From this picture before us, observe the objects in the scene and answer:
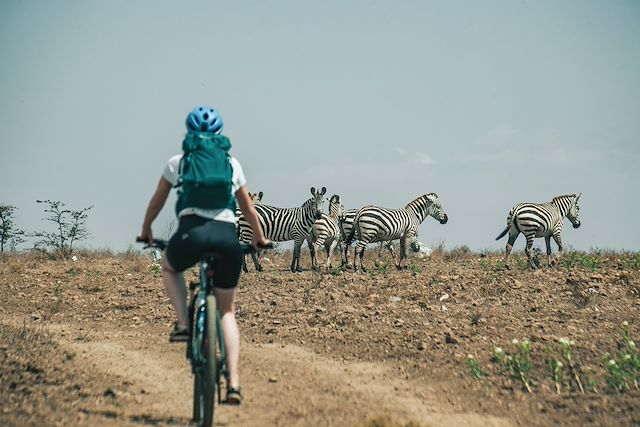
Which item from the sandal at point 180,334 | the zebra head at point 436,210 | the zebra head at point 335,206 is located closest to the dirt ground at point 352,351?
the sandal at point 180,334

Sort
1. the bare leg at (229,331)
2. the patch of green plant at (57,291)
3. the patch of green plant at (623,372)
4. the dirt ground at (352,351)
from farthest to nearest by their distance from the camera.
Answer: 1. the patch of green plant at (57,291)
2. the patch of green plant at (623,372)
3. the dirt ground at (352,351)
4. the bare leg at (229,331)

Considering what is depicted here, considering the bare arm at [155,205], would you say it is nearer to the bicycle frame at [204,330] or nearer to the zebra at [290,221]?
the bicycle frame at [204,330]

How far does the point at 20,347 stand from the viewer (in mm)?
9375

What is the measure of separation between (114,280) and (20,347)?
7.33 metres

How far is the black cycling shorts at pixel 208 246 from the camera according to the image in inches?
230

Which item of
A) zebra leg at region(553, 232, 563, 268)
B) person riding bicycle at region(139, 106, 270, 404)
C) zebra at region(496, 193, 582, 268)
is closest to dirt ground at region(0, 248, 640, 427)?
person riding bicycle at region(139, 106, 270, 404)

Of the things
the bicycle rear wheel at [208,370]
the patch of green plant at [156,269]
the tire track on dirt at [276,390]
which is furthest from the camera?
the patch of green plant at [156,269]

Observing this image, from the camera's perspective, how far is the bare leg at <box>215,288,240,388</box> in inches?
237

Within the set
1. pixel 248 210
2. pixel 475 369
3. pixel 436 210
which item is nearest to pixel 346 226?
pixel 436 210

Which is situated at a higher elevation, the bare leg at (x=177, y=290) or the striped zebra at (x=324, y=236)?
the striped zebra at (x=324, y=236)

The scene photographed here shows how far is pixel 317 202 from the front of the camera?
21.6 metres

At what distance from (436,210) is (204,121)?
58.3 feet

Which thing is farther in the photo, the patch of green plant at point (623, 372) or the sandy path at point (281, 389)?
the patch of green plant at point (623, 372)

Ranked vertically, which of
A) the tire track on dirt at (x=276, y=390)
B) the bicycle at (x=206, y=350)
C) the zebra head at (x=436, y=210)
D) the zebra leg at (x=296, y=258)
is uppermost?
the zebra head at (x=436, y=210)
